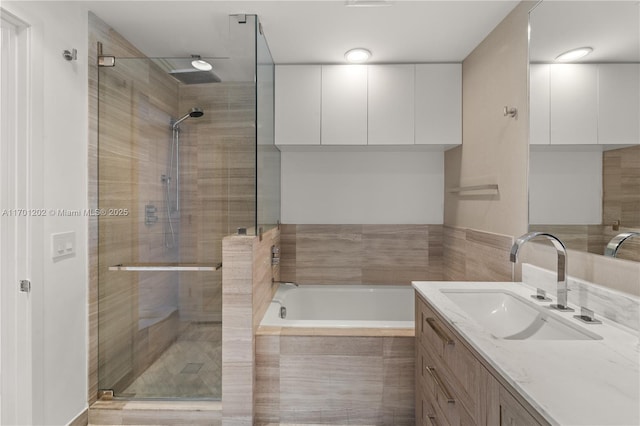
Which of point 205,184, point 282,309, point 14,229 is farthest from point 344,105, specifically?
point 14,229

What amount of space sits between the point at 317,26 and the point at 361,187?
1.34 m

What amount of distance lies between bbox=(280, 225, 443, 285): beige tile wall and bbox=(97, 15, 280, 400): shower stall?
36.8 inches

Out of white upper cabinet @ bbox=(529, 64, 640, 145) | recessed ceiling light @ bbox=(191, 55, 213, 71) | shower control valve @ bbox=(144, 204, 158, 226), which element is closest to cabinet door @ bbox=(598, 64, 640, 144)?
white upper cabinet @ bbox=(529, 64, 640, 145)

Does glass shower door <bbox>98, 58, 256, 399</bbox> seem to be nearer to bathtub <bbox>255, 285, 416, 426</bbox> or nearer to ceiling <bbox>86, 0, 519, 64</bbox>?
ceiling <bbox>86, 0, 519, 64</bbox>

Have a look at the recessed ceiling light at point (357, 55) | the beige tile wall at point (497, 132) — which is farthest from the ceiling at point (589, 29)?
the recessed ceiling light at point (357, 55)

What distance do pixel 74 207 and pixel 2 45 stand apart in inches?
30.8

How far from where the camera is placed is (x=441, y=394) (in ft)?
4.33

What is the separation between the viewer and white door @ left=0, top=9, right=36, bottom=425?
1.47m

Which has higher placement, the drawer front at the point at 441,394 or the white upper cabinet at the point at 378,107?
the white upper cabinet at the point at 378,107

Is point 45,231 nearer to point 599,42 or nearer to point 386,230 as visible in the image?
point 386,230

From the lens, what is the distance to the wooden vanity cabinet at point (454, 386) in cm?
84

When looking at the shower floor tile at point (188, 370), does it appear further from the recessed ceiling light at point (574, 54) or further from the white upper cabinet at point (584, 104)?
the recessed ceiling light at point (574, 54)

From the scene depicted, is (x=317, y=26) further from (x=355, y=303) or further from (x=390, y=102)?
(x=355, y=303)

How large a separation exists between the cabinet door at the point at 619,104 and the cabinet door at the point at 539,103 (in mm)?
293
